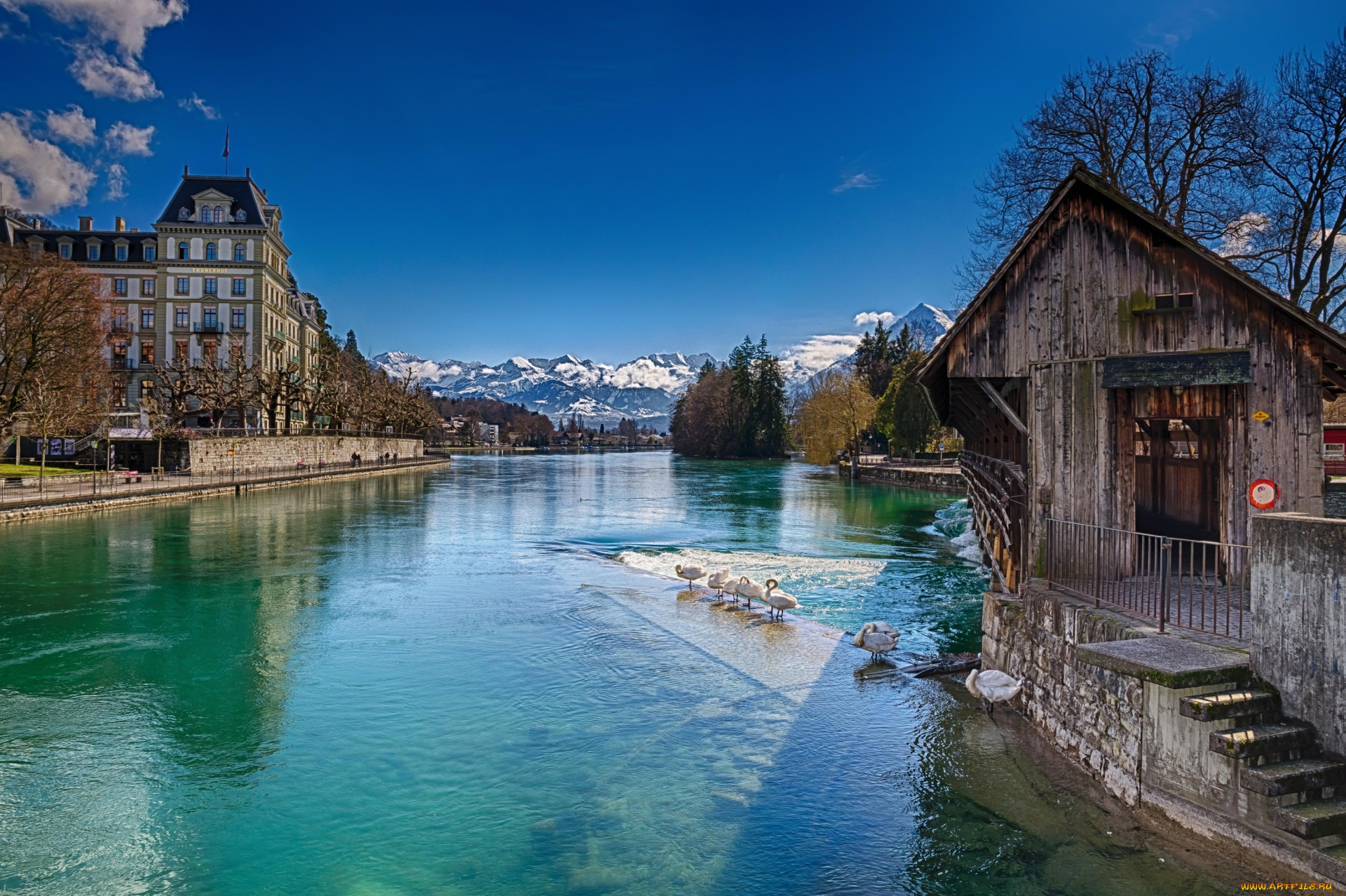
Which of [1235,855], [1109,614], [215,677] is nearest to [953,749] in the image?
[1109,614]

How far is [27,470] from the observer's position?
42.5 m

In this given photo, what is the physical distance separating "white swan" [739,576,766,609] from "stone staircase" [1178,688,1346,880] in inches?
434

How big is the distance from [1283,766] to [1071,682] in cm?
283

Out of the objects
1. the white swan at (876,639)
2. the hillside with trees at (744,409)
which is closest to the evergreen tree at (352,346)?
the hillside with trees at (744,409)

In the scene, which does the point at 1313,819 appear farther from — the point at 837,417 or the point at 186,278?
the point at 837,417

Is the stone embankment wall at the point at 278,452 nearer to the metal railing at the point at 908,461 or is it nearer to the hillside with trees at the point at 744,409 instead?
the metal railing at the point at 908,461

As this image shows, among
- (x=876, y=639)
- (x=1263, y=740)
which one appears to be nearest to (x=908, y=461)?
(x=876, y=639)

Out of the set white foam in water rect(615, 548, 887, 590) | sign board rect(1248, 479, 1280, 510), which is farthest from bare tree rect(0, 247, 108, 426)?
sign board rect(1248, 479, 1280, 510)

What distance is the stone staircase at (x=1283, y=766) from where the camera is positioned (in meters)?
5.83

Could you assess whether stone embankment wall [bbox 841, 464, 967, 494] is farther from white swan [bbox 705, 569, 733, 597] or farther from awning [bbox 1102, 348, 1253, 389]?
awning [bbox 1102, 348, 1253, 389]

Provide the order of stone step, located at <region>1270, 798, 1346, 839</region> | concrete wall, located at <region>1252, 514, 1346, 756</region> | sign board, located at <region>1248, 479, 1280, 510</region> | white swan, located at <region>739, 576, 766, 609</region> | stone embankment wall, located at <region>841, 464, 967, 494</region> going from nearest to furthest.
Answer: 1. stone step, located at <region>1270, 798, 1346, 839</region>
2. concrete wall, located at <region>1252, 514, 1346, 756</region>
3. sign board, located at <region>1248, 479, 1280, 510</region>
4. white swan, located at <region>739, 576, 766, 609</region>
5. stone embankment wall, located at <region>841, 464, 967, 494</region>

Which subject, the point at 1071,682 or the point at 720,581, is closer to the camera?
the point at 1071,682

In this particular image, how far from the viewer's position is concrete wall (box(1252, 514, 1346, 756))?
6145 mm

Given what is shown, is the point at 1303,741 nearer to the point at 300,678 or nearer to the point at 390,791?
the point at 390,791
